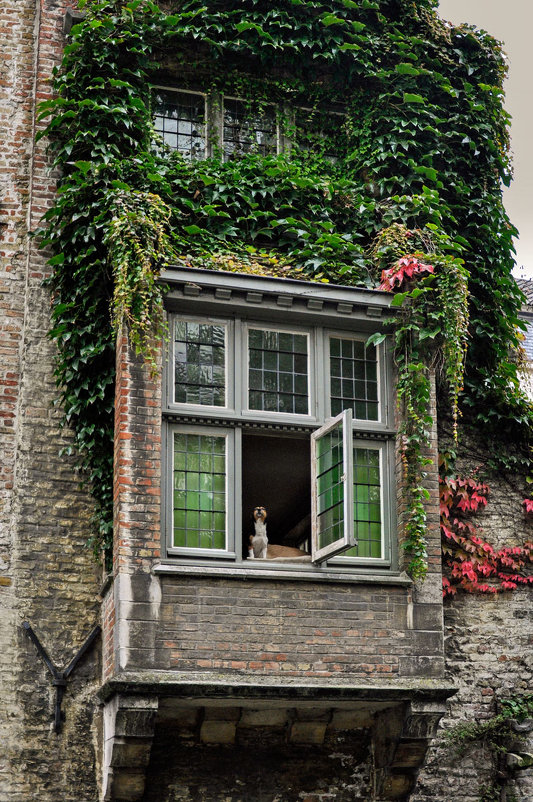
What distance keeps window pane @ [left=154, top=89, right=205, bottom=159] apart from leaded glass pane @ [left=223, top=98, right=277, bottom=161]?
0.32m

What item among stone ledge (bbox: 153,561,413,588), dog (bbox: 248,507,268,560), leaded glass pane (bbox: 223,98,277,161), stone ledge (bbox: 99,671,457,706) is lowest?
stone ledge (bbox: 99,671,457,706)

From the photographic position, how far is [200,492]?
463 inches

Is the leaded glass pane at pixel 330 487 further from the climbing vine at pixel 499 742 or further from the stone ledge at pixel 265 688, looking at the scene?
the climbing vine at pixel 499 742

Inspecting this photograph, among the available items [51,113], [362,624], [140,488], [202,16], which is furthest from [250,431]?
[202,16]

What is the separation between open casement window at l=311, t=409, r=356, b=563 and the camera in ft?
36.4

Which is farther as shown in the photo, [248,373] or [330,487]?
[248,373]

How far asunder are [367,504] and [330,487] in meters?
0.80

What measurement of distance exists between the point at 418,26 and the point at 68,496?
7.06m

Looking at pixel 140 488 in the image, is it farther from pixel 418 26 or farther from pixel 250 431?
pixel 418 26

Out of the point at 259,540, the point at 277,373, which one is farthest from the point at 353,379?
the point at 259,540

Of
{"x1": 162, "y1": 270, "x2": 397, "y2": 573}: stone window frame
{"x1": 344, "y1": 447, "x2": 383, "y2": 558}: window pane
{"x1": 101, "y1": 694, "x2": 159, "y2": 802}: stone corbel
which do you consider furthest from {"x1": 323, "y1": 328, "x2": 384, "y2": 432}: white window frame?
{"x1": 101, "y1": 694, "x2": 159, "y2": 802}: stone corbel

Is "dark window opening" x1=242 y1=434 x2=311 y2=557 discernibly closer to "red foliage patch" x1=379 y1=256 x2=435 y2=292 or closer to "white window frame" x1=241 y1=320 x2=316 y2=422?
"white window frame" x1=241 y1=320 x2=316 y2=422

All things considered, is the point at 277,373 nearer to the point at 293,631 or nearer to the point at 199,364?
the point at 199,364

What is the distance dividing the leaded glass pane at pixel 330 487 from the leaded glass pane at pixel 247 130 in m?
4.01
